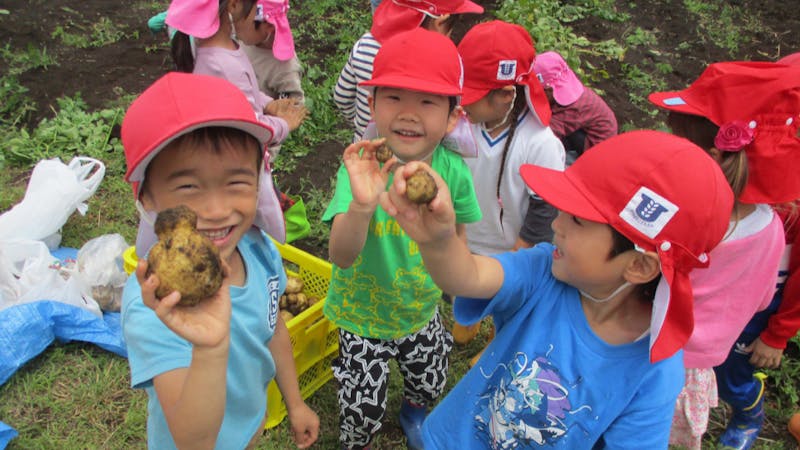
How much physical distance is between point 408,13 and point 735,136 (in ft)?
6.31

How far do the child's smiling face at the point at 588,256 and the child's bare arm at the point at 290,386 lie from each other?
1008 mm

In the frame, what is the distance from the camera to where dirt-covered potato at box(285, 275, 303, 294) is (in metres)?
Result: 3.36

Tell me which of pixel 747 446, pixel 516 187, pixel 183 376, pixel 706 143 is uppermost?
pixel 706 143

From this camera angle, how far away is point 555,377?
5.68 ft

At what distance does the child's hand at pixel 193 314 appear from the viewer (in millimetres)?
1168

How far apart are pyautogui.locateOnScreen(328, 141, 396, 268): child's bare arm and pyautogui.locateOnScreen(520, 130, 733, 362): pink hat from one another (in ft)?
1.75

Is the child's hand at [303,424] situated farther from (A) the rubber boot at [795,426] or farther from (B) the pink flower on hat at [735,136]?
(A) the rubber boot at [795,426]

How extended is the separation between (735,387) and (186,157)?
292 centimetres

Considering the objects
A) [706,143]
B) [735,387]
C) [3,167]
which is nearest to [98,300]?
[3,167]

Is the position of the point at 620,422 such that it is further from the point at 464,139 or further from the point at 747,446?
the point at 747,446

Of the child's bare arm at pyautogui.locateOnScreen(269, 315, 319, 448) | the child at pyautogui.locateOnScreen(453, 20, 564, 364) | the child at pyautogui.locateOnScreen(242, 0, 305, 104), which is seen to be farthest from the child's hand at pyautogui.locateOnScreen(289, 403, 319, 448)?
the child at pyautogui.locateOnScreen(242, 0, 305, 104)

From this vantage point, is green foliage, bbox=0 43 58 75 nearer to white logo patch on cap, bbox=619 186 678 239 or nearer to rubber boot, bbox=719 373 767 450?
white logo patch on cap, bbox=619 186 678 239

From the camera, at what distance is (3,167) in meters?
4.76

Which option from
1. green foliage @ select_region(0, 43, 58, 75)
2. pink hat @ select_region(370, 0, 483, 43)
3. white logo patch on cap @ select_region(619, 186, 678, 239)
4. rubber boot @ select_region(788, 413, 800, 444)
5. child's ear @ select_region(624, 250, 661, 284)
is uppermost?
white logo patch on cap @ select_region(619, 186, 678, 239)
